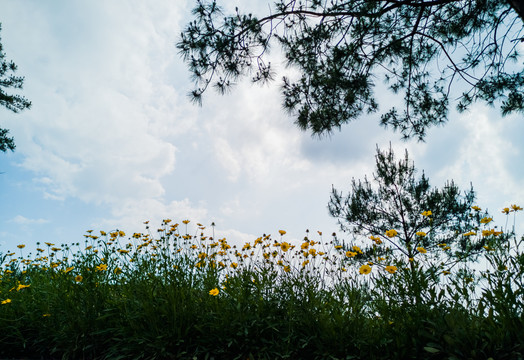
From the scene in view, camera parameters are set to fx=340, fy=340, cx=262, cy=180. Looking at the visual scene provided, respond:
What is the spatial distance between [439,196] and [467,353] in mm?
7780

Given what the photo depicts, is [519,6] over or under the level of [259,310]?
over

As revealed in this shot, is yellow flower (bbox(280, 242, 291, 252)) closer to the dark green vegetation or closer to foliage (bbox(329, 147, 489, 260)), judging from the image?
the dark green vegetation

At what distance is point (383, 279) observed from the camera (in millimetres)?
2523

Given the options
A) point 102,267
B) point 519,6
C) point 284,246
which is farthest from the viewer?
point 519,6

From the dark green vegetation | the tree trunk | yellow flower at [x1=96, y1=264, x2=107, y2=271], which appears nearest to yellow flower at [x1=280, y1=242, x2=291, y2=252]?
the dark green vegetation

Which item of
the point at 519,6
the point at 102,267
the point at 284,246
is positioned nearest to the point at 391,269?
the point at 284,246

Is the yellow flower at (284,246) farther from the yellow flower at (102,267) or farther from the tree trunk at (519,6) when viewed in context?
the tree trunk at (519,6)

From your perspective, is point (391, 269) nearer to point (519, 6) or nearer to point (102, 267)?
point (102, 267)

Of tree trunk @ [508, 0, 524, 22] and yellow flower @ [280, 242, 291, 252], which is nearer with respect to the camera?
yellow flower @ [280, 242, 291, 252]

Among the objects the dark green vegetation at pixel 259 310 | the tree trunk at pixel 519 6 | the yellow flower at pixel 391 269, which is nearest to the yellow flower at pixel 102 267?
the dark green vegetation at pixel 259 310

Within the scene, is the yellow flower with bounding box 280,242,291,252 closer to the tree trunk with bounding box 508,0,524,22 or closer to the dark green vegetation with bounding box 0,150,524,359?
the dark green vegetation with bounding box 0,150,524,359

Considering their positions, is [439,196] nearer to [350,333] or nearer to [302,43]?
[302,43]

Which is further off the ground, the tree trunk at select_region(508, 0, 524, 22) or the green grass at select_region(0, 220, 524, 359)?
the tree trunk at select_region(508, 0, 524, 22)

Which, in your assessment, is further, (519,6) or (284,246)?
(519,6)
